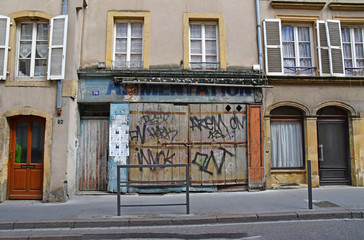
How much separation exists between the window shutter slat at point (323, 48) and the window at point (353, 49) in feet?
2.82

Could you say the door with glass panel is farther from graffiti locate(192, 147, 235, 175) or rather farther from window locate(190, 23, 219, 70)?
window locate(190, 23, 219, 70)

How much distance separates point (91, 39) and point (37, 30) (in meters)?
1.56

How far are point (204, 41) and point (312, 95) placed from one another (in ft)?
13.4

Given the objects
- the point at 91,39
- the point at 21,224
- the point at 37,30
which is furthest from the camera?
the point at 91,39

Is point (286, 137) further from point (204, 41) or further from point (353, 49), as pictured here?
point (204, 41)

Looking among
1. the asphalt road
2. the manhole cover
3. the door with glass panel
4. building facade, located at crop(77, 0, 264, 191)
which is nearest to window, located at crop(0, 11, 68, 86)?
building facade, located at crop(77, 0, 264, 191)

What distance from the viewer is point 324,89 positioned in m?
9.02

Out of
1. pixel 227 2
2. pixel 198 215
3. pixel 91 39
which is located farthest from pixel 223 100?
pixel 91 39

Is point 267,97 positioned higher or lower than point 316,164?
higher

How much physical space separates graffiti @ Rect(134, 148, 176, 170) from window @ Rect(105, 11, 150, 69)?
272 centimetres

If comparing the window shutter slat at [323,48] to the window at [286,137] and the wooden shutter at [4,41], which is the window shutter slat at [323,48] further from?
the wooden shutter at [4,41]

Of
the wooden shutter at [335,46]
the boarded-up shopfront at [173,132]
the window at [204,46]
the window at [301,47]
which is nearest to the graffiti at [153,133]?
the boarded-up shopfront at [173,132]

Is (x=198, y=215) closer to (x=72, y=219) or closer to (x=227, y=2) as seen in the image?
(x=72, y=219)

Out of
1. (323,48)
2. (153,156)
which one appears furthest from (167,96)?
(323,48)
